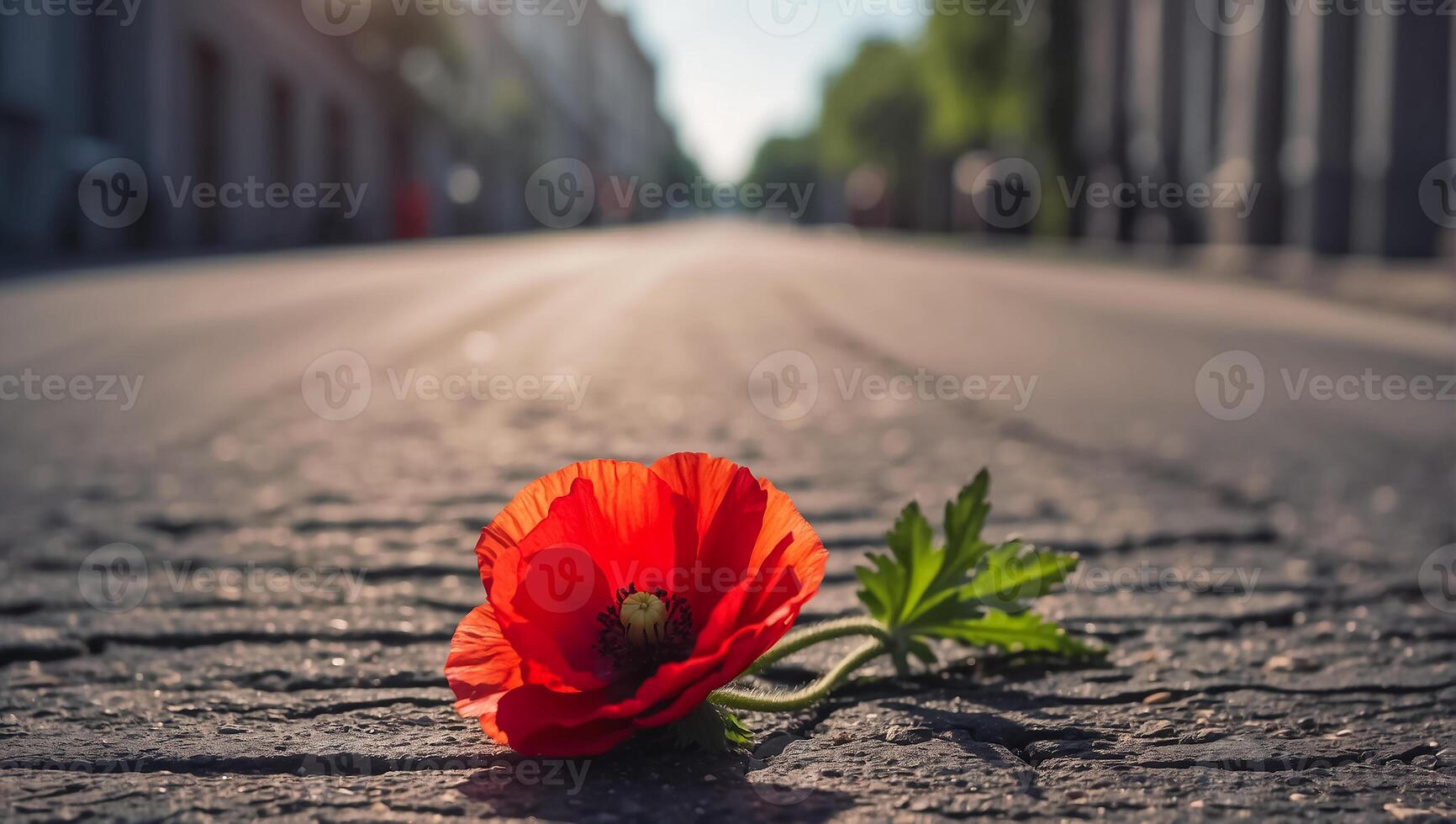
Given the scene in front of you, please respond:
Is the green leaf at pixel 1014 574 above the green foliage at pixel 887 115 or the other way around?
the other way around

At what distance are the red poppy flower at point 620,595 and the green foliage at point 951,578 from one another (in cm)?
32

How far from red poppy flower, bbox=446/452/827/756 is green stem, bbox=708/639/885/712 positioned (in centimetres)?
16

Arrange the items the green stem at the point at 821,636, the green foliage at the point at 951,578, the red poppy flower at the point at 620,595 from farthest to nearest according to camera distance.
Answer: the green foliage at the point at 951,578, the green stem at the point at 821,636, the red poppy flower at the point at 620,595

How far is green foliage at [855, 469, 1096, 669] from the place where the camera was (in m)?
1.95

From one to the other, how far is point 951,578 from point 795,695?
0.93 ft

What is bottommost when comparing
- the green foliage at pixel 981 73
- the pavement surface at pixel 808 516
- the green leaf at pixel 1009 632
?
the pavement surface at pixel 808 516

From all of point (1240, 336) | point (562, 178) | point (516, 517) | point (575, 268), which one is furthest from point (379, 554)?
point (562, 178)

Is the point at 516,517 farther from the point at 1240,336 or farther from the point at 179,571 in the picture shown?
the point at 1240,336

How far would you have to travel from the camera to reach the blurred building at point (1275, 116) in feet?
59.3

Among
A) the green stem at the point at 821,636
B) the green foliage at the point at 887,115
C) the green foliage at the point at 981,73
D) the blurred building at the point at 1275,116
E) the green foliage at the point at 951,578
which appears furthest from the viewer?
the green foliage at the point at 887,115

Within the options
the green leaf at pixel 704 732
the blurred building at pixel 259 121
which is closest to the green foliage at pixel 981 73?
the blurred building at pixel 259 121

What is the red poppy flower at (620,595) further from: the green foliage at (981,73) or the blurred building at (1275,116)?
the green foliage at (981,73)

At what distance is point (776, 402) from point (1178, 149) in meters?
24.2

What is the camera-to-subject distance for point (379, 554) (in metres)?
3.39
